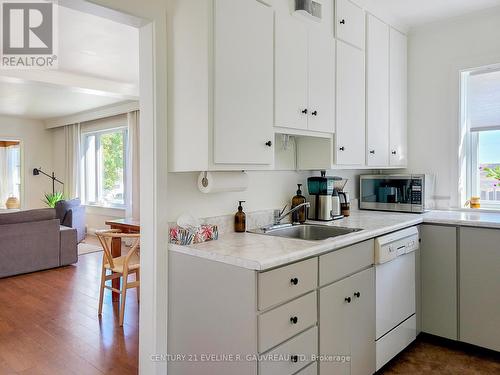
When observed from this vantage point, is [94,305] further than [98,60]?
No

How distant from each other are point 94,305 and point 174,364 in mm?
1996

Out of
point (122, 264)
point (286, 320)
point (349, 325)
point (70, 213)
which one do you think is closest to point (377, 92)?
point (349, 325)

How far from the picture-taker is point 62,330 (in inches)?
119

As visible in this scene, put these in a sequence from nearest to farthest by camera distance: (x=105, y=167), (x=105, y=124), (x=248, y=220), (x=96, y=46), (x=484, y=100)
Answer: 1. (x=248, y=220)
2. (x=484, y=100)
3. (x=96, y=46)
4. (x=105, y=124)
5. (x=105, y=167)

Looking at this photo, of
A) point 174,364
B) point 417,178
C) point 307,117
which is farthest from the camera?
point 417,178

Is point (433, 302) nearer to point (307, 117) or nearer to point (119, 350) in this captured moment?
point (307, 117)

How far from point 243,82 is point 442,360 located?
2288 millimetres

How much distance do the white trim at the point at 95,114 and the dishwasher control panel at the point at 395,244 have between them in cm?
491

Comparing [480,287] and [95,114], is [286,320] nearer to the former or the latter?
[480,287]

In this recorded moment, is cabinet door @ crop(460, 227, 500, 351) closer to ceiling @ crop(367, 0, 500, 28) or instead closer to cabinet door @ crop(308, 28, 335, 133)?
cabinet door @ crop(308, 28, 335, 133)

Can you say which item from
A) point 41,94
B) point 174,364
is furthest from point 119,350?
point 41,94

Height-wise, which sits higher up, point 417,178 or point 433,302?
point 417,178

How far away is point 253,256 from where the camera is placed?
1639 mm

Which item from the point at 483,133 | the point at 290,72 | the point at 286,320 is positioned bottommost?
the point at 286,320
